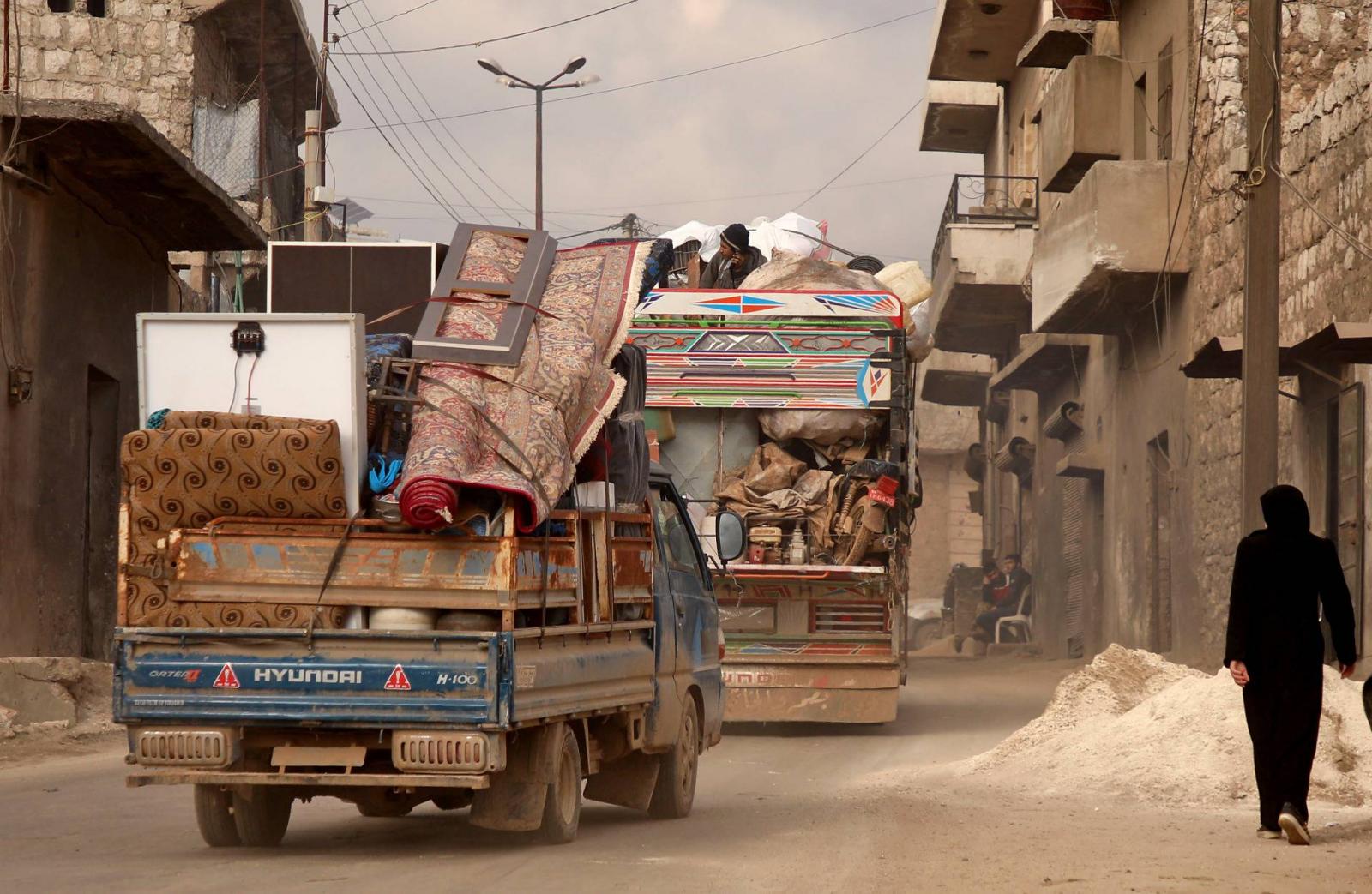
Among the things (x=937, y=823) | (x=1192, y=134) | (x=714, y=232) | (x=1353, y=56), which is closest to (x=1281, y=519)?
(x=937, y=823)

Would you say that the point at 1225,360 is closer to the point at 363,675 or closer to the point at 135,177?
the point at 363,675

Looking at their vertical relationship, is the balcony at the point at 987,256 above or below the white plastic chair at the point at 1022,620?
above

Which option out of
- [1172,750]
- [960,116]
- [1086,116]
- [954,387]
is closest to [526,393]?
[1172,750]

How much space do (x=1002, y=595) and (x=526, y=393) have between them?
1215 inches

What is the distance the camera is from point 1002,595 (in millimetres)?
37969

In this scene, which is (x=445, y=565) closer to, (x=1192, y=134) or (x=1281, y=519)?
(x=1281, y=519)

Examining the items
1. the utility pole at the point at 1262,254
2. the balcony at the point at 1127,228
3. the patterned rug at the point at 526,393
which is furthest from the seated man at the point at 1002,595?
the patterned rug at the point at 526,393

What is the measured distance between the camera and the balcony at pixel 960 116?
128 feet

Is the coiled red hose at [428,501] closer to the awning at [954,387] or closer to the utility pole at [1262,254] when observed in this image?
the utility pole at [1262,254]

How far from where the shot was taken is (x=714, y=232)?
27.3 metres

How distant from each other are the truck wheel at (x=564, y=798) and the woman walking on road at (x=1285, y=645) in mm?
3205

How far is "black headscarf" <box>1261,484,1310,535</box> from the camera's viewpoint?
888 centimetres

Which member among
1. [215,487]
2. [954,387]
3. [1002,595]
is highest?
[954,387]

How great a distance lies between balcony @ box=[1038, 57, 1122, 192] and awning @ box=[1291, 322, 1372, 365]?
38.7 feet
